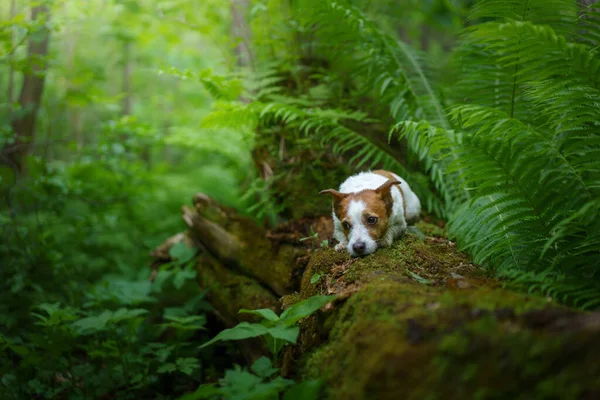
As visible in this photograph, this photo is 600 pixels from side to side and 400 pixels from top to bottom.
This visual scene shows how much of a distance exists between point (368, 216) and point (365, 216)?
0.03m

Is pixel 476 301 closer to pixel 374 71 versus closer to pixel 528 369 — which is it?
pixel 528 369

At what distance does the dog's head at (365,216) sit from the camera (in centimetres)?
346

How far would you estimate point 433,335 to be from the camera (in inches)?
72.1

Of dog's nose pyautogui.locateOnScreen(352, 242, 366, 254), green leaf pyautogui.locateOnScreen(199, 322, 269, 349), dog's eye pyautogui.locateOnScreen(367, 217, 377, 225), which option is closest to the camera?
green leaf pyautogui.locateOnScreen(199, 322, 269, 349)

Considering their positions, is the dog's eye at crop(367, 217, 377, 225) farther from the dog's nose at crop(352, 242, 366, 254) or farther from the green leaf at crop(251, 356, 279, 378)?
the green leaf at crop(251, 356, 279, 378)

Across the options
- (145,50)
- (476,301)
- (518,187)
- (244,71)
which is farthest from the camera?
(145,50)

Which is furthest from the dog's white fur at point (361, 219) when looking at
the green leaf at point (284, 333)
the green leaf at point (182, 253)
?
the green leaf at point (182, 253)

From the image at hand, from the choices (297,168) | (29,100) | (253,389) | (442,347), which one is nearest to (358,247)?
(253,389)

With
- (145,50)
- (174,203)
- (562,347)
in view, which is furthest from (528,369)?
(145,50)

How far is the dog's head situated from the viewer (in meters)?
3.46

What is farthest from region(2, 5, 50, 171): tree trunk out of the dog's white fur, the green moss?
the green moss

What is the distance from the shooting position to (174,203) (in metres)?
9.81

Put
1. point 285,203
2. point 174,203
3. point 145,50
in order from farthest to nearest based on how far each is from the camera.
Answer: point 145,50
point 174,203
point 285,203

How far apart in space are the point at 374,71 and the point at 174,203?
6.14 metres
